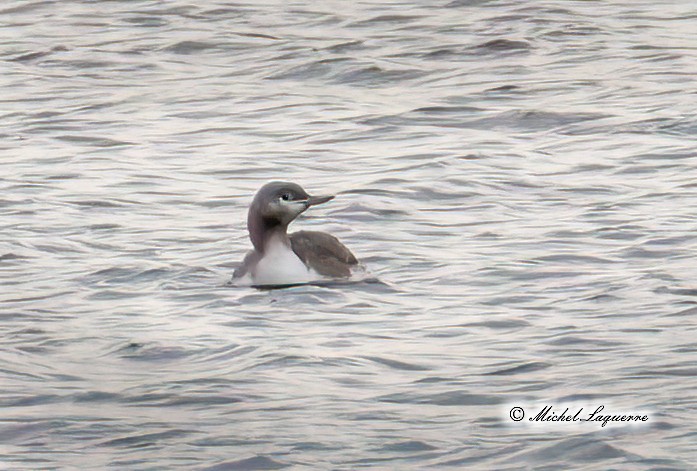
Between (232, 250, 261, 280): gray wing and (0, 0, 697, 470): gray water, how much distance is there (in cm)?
22

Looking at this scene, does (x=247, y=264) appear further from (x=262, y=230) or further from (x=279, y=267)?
(x=262, y=230)

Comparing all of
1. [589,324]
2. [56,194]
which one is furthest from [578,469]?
[56,194]

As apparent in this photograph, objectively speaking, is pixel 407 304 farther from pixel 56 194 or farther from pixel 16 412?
pixel 56 194

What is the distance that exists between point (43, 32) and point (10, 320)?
54.9ft

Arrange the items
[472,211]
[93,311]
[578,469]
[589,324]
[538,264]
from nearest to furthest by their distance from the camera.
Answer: [578,469] < [589,324] < [93,311] < [538,264] < [472,211]

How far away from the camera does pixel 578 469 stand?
372 inches

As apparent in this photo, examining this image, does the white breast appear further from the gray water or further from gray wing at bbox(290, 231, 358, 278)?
the gray water

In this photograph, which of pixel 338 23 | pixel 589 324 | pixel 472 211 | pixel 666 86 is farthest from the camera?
pixel 338 23

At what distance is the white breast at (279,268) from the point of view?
47.2ft

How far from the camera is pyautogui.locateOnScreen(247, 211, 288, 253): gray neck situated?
48.4ft

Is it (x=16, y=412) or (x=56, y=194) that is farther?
(x=56, y=194)

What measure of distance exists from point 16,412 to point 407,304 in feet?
11.5
